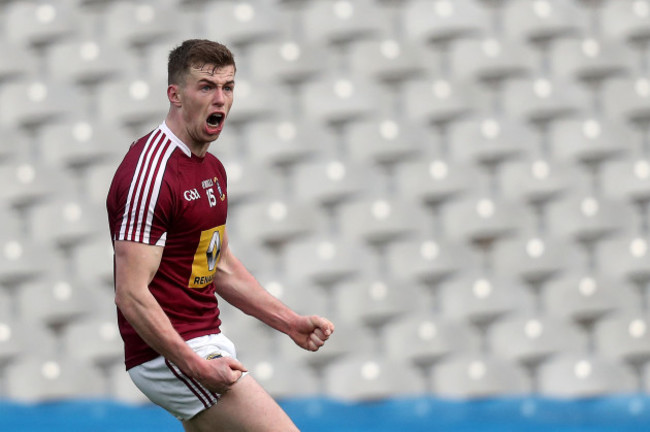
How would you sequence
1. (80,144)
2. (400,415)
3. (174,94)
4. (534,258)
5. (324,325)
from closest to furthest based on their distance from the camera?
1. (174,94)
2. (324,325)
3. (400,415)
4. (534,258)
5. (80,144)

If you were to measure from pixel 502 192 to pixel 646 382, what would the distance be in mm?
918

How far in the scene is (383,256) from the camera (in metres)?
3.78

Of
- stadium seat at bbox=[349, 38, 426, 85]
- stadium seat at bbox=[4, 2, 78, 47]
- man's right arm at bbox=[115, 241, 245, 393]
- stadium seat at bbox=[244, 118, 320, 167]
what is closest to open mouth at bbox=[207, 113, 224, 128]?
man's right arm at bbox=[115, 241, 245, 393]

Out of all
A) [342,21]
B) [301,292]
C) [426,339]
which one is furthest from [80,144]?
[426,339]

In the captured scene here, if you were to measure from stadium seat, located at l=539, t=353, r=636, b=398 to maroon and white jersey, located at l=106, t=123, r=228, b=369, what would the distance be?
2123 mm

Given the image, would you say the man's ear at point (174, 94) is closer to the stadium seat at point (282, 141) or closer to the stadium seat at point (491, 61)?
the stadium seat at point (282, 141)

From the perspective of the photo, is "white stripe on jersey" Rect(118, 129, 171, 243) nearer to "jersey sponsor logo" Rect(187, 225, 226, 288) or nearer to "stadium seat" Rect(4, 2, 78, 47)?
"jersey sponsor logo" Rect(187, 225, 226, 288)

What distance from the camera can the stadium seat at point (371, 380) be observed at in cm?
354

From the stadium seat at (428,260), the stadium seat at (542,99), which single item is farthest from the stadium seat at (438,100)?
the stadium seat at (428,260)

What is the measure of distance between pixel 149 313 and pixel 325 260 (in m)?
2.19

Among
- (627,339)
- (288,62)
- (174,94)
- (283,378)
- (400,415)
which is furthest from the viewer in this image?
(288,62)

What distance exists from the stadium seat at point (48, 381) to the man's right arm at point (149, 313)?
211 centimetres

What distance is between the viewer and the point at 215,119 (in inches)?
65.8

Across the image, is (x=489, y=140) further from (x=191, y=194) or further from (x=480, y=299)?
(x=191, y=194)
